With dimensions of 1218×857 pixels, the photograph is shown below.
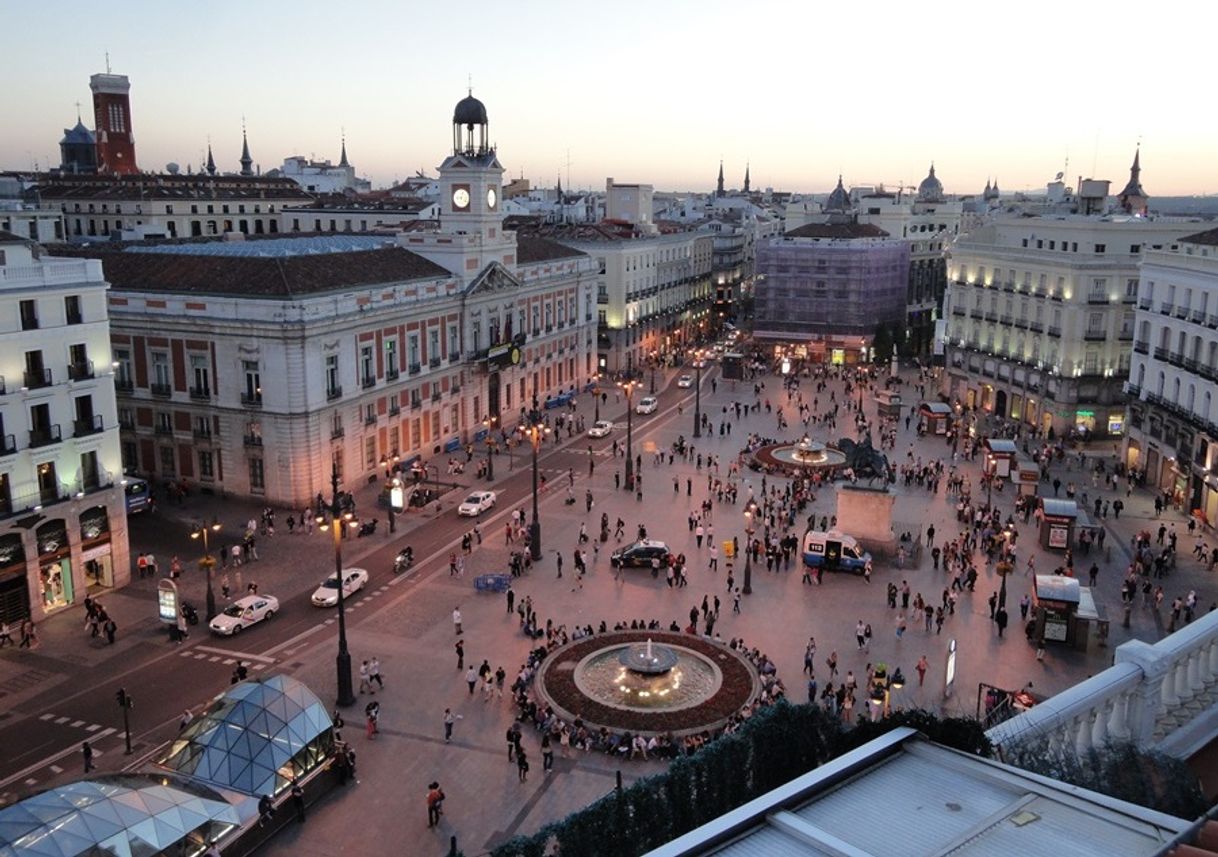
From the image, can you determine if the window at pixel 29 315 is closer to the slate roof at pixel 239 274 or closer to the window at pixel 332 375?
the slate roof at pixel 239 274

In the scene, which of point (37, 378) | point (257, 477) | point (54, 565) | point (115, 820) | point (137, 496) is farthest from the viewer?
point (257, 477)

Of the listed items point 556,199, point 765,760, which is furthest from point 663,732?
point 556,199

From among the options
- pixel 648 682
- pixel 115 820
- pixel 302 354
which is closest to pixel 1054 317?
pixel 302 354

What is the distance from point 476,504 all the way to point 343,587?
1321cm

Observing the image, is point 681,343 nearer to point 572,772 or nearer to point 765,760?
point 572,772

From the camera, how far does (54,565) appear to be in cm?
3706

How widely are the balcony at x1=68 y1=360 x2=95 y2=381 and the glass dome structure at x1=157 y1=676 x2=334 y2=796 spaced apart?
695 inches

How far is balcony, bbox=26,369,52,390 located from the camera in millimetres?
36125

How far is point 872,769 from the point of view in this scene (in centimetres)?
1094

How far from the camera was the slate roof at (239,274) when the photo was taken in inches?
1987

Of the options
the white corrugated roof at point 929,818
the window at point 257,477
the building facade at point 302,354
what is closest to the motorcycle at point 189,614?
the building facade at point 302,354

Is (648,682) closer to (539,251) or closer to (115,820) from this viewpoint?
(115,820)

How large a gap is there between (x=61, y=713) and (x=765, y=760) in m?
23.1

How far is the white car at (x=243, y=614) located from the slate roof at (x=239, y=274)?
17.7 metres
